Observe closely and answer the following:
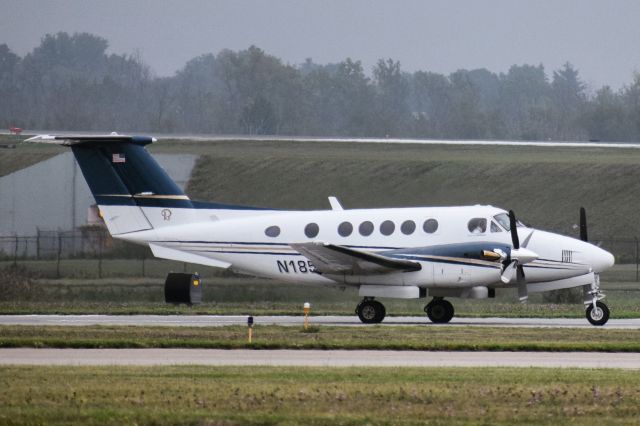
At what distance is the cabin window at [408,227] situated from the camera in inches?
1309

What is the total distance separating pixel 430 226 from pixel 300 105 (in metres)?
96.5

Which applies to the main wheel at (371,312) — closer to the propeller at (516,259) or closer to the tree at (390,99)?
the propeller at (516,259)

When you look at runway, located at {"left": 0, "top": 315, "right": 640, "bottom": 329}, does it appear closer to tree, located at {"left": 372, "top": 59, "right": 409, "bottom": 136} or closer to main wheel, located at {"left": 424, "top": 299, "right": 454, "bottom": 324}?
main wheel, located at {"left": 424, "top": 299, "right": 454, "bottom": 324}

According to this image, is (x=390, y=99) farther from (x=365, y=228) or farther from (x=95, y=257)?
(x=365, y=228)

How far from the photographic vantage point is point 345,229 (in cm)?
3384

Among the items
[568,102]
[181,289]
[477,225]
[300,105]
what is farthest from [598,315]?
[568,102]

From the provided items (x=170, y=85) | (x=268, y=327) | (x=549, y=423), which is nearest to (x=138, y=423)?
(x=549, y=423)

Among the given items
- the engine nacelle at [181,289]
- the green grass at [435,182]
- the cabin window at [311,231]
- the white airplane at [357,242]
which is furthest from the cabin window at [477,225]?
the green grass at [435,182]

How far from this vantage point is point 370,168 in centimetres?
5938

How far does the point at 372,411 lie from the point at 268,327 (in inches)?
524

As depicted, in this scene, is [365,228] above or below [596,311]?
above

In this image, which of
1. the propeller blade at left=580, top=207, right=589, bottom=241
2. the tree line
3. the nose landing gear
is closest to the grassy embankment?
the propeller blade at left=580, top=207, right=589, bottom=241

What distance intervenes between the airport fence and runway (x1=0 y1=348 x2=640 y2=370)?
757 inches

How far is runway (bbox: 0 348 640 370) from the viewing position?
22.1 meters
